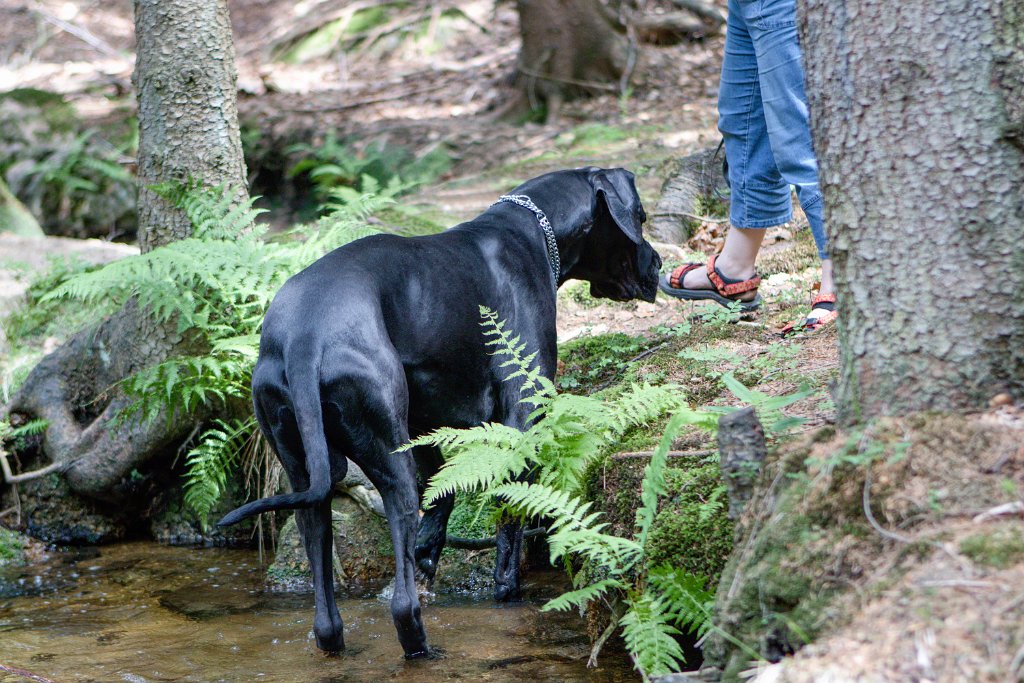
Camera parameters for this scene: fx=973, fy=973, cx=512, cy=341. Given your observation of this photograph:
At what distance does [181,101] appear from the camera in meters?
5.75

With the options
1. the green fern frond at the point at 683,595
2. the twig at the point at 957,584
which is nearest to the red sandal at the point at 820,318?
the green fern frond at the point at 683,595

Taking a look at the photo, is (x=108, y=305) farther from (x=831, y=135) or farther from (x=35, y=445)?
(x=831, y=135)

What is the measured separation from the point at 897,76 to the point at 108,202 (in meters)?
11.0

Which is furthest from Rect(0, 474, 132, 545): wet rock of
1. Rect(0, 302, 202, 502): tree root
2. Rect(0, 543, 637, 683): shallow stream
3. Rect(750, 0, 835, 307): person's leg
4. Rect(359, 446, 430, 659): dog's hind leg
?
Rect(750, 0, 835, 307): person's leg

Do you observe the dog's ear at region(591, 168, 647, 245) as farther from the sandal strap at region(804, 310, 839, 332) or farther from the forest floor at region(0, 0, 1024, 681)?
the sandal strap at region(804, 310, 839, 332)

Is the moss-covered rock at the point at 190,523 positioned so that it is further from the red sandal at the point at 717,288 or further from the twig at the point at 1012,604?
the twig at the point at 1012,604

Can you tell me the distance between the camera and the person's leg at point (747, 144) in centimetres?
502

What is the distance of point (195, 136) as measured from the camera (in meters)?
5.82

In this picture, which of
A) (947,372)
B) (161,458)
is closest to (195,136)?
(161,458)

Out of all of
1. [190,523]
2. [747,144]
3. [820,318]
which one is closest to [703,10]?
[747,144]

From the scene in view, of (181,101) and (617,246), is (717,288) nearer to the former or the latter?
(617,246)

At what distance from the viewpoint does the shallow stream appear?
11.8 ft

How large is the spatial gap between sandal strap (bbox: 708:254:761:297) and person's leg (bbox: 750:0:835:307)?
744 mm

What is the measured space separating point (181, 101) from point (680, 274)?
10.2 feet
